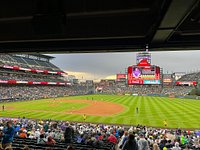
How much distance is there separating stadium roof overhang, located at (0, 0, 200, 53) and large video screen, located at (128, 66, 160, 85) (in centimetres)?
5163

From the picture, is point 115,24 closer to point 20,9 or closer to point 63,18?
point 63,18

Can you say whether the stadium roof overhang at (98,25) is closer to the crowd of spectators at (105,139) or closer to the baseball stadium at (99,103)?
the crowd of spectators at (105,139)

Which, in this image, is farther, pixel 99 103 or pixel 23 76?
pixel 23 76

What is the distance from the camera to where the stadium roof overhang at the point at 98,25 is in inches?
167

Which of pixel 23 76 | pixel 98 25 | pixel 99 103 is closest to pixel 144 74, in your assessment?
pixel 99 103

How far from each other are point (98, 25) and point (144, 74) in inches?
2082

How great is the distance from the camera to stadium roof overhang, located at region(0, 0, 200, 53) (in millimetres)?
4234

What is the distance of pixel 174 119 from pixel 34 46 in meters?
27.2

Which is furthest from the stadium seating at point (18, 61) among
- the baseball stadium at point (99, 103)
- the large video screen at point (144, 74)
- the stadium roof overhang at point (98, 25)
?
the stadium roof overhang at point (98, 25)

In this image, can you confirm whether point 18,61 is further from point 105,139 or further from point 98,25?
point 98,25

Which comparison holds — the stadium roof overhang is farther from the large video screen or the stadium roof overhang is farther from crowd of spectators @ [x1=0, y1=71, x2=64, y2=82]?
crowd of spectators @ [x1=0, y1=71, x2=64, y2=82]

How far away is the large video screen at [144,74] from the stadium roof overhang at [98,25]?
51.6m

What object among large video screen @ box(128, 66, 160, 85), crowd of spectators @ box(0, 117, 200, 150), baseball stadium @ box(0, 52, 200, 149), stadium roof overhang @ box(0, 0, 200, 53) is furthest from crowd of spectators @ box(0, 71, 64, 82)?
stadium roof overhang @ box(0, 0, 200, 53)

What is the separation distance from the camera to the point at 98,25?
5508 mm
